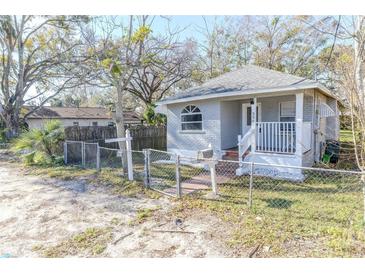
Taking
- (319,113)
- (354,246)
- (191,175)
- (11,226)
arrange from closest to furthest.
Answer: (354,246), (11,226), (191,175), (319,113)

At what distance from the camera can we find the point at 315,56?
22.2 m

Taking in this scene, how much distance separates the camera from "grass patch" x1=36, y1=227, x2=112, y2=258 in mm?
3732

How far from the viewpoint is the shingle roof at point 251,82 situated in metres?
8.38

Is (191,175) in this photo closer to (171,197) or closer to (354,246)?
(171,197)

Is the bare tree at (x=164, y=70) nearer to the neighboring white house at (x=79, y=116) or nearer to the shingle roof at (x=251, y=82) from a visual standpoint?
the shingle roof at (x=251, y=82)

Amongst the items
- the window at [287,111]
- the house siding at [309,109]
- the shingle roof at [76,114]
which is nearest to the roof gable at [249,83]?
the house siding at [309,109]

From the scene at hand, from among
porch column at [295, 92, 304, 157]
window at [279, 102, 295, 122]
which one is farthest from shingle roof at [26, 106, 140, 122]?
porch column at [295, 92, 304, 157]

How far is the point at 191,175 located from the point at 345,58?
5.62 meters

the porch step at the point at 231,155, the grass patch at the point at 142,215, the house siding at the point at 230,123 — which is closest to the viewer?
the grass patch at the point at 142,215

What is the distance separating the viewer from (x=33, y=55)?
57.0 ft

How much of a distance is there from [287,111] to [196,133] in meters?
3.86

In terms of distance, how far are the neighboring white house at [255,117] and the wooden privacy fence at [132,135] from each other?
4460mm

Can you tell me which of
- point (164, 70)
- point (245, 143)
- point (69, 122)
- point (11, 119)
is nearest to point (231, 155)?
point (245, 143)
